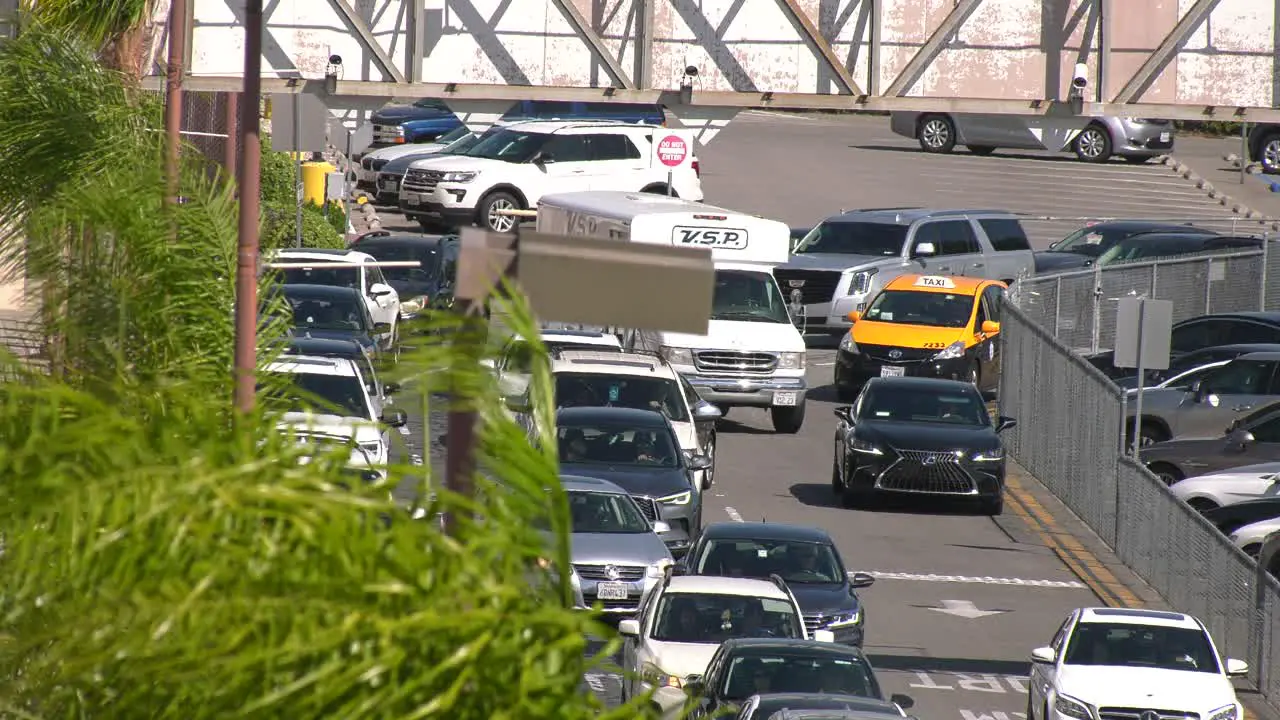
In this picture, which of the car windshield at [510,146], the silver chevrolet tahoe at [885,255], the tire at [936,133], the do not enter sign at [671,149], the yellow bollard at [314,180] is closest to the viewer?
the silver chevrolet tahoe at [885,255]

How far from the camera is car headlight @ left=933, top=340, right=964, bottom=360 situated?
1208 inches

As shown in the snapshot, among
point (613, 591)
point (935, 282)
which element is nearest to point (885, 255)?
point (935, 282)

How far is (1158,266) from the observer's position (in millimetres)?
34656

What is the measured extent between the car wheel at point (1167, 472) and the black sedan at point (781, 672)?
11.0 m

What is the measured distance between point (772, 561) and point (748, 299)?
10.7 meters

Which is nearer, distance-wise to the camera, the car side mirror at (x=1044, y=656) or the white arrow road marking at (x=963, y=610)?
the car side mirror at (x=1044, y=656)

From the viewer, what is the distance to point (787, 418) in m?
29.0

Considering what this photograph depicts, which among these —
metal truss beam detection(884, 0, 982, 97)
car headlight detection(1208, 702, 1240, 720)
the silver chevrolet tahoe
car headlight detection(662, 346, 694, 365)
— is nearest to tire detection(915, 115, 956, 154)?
the silver chevrolet tahoe

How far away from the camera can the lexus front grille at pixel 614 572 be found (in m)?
18.1

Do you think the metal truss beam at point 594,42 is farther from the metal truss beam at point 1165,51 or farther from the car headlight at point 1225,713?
the car headlight at point 1225,713

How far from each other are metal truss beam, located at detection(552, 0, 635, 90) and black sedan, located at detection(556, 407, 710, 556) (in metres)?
4.77

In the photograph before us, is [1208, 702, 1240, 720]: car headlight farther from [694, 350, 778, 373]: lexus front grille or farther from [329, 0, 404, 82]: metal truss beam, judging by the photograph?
[694, 350, 778, 373]: lexus front grille

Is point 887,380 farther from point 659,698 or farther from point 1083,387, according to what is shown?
point 659,698

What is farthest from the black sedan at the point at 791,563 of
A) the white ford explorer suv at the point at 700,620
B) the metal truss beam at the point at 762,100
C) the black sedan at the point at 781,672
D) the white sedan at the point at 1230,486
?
→ the white sedan at the point at 1230,486
